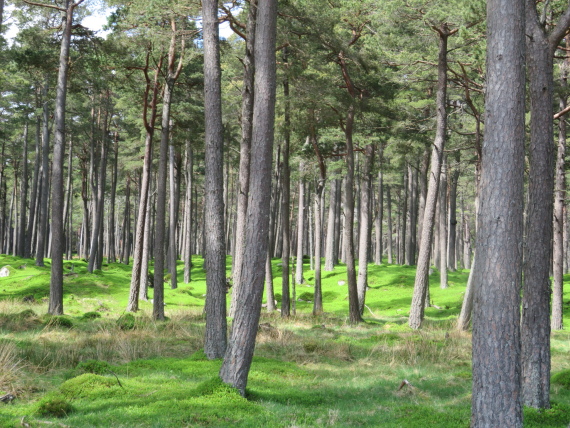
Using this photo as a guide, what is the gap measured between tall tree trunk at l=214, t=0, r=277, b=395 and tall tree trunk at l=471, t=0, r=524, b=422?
9.98ft

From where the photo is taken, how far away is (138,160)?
35.4 metres

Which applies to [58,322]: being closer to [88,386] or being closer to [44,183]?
[88,386]

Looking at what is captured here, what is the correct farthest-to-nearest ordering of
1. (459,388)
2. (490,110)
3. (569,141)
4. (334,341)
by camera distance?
(569,141)
(334,341)
(459,388)
(490,110)

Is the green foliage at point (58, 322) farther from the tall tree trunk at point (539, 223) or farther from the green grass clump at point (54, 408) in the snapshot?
the tall tree trunk at point (539, 223)

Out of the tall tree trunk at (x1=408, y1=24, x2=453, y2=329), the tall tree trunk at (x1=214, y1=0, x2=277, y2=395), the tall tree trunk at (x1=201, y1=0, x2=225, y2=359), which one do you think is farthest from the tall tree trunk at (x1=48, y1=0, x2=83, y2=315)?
the tall tree trunk at (x1=408, y1=24, x2=453, y2=329)

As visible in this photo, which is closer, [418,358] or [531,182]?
[531,182]

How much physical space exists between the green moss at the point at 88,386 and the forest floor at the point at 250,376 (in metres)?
0.01

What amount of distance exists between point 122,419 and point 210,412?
1.05m

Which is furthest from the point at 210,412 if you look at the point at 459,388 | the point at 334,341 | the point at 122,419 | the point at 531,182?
the point at 334,341

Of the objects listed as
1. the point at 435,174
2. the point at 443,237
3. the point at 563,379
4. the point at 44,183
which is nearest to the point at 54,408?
the point at 563,379

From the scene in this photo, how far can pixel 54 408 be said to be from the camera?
595 cm

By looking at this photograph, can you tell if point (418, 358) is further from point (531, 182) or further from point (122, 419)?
point (122, 419)

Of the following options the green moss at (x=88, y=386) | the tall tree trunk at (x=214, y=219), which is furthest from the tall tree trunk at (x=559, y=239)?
the green moss at (x=88, y=386)

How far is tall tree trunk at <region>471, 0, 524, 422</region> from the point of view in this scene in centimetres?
515
